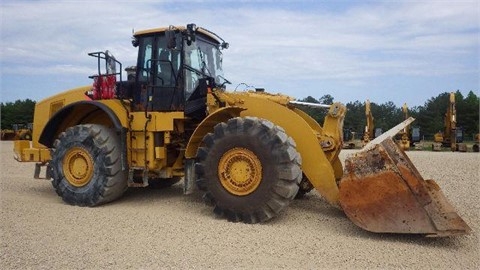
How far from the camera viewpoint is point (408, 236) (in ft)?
17.6

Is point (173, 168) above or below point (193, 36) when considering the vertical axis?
below

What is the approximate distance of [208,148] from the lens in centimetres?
635

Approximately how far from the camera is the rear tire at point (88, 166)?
721cm

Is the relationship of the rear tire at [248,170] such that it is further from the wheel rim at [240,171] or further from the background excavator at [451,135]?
the background excavator at [451,135]

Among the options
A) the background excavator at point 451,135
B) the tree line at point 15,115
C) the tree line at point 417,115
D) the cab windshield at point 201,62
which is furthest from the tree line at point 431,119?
the tree line at point 15,115

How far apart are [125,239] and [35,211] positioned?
2.29m

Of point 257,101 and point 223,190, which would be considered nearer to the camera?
point 223,190

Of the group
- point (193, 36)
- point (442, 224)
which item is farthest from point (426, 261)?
point (193, 36)

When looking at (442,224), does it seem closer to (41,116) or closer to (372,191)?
(372,191)

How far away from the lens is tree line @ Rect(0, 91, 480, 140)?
4141 centimetres

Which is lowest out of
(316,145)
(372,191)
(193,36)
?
(372,191)

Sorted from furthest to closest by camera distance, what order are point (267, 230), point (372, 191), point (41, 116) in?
point (41, 116)
point (267, 230)
point (372, 191)

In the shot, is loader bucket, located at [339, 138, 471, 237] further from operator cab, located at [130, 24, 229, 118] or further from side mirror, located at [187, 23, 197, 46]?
side mirror, located at [187, 23, 197, 46]

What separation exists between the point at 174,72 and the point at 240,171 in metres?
2.25
